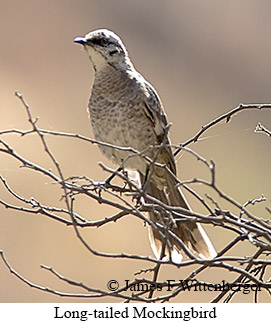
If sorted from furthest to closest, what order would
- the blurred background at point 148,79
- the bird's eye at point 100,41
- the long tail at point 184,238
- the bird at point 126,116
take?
the blurred background at point 148,79, the bird's eye at point 100,41, the bird at point 126,116, the long tail at point 184,238

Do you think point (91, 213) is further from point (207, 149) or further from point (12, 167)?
point (207, 149)

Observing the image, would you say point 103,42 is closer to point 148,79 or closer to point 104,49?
point 104,49

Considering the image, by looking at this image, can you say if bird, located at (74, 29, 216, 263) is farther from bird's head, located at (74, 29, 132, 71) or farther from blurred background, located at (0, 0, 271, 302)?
blurred background, located at (0, 0, 271, 302)

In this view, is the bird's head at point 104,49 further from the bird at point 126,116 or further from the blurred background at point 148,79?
the blurred background at point 148,79

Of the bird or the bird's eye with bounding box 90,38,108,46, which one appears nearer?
the bird

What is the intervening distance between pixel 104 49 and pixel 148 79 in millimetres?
10526

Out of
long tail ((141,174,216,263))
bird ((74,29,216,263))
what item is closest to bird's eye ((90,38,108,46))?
bird ((74,29,216,263))

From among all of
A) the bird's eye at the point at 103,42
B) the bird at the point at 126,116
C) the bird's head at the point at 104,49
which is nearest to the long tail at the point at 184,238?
the bird at the point at 126,116

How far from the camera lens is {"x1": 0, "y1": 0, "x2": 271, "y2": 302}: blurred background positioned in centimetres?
1032

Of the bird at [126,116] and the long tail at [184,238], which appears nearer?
the long tail at [184,238]

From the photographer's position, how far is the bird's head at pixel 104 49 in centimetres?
484

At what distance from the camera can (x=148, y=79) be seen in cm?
1538

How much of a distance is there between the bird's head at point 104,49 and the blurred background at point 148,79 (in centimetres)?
426

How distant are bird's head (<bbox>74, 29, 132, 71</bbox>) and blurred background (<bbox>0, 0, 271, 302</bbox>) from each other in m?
4.26
